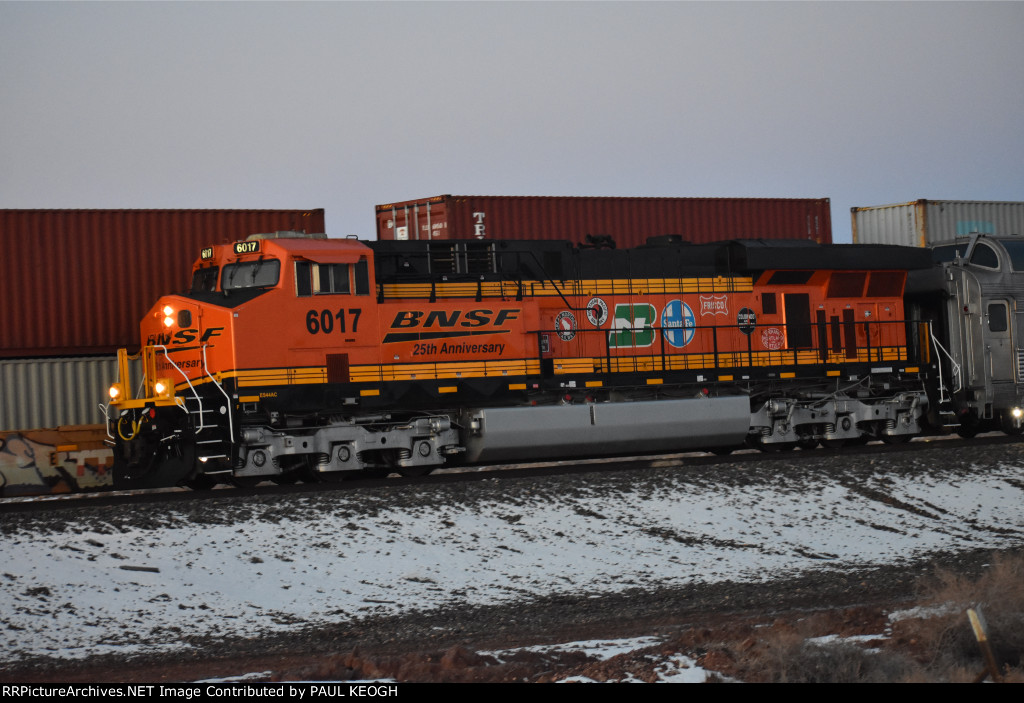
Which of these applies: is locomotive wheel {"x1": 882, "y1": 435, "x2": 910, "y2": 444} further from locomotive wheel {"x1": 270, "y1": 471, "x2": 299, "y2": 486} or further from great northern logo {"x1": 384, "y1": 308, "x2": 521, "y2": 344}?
locomotive wheel {"x1": 270, "y1": 471, "x2": 299, "y2": 486}

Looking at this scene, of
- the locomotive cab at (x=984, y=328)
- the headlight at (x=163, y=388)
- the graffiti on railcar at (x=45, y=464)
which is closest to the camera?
the headlight at (x=163, y=388)

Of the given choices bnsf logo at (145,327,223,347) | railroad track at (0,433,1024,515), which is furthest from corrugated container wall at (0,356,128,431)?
bnsf logo at (145,327,223,347)

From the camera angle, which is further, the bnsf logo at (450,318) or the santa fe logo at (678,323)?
the santa fe logo at (678,323)

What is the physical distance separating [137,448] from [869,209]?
55.6ft

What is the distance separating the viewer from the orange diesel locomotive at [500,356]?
14.5 metres

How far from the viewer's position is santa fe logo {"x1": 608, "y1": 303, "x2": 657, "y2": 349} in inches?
663

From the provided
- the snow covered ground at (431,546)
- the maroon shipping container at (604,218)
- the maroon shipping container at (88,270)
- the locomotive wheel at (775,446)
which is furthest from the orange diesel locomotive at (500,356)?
the maroon shipping container at (604,218)

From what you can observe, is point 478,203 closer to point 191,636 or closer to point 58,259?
point 58,259

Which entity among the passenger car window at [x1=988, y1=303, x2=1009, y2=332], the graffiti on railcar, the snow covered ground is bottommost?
the snow covered ground

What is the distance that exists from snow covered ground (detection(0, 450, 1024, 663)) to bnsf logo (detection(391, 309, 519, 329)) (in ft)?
9.74

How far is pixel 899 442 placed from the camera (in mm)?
19000

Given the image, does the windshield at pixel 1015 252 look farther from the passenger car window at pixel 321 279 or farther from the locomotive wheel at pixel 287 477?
the locomotive wheel at pixel 287 477

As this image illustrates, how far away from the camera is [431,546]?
38.1 ft

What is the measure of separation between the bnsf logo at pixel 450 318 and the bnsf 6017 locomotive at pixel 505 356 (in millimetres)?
21
